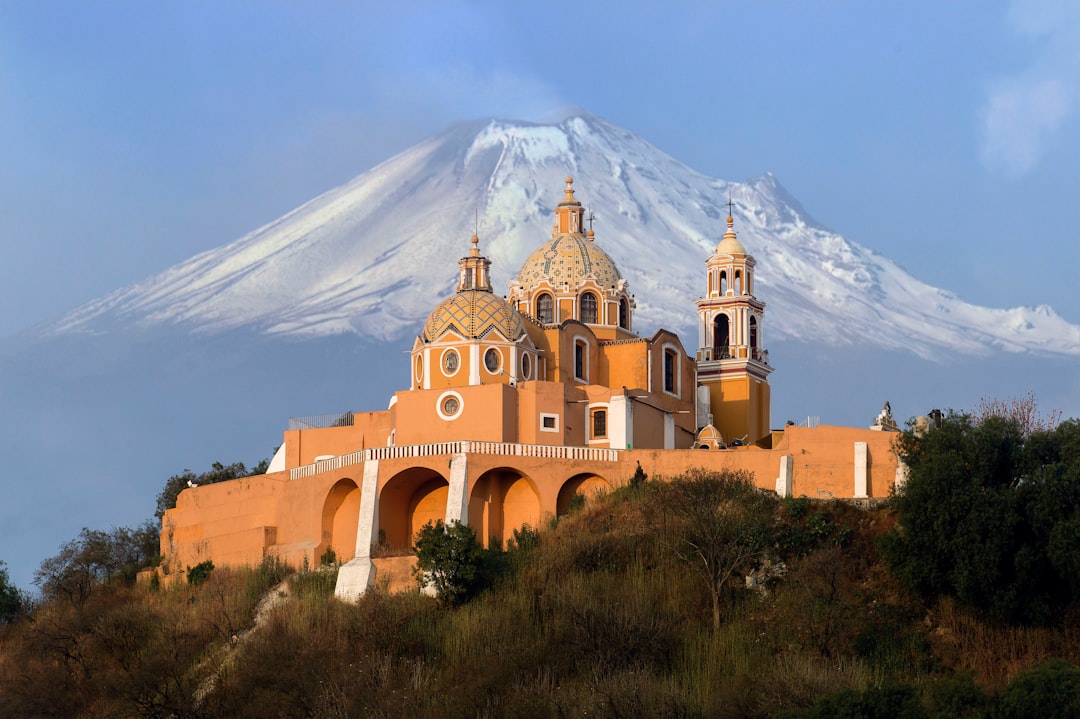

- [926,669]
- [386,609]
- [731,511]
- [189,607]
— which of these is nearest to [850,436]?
[731,511]

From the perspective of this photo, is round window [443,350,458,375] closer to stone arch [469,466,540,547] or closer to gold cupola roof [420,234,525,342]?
gold cupola roof [420,234,525,342]

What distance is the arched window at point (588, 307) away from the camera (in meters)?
60.8

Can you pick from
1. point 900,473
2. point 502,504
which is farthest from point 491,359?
point 900,473

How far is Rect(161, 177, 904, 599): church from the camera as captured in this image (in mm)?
51438

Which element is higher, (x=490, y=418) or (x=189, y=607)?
(x=490, y=418)

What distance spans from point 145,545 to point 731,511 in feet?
74.3

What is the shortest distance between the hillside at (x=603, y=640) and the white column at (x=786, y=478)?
3.25 ft

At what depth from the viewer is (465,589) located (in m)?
48.8

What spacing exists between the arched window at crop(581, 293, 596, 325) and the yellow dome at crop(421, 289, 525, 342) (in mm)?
5497

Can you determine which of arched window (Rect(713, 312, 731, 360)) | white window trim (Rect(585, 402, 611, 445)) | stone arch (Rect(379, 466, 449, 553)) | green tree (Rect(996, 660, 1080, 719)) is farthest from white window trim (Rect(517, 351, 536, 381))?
green tree (Rect(996, 660, 1080, 719))

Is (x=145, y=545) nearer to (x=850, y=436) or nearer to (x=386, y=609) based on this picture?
(x=386, y=609)

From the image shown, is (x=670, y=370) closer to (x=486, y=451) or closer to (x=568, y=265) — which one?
(x=568, y=265)

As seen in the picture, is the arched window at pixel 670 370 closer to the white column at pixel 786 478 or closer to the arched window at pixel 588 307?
the arched window at pixel 588 307

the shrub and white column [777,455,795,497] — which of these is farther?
the shrub
